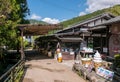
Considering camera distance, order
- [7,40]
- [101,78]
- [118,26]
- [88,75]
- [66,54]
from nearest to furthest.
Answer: [101,78] → [88,75] → [118,26] → [7,40] → [66,54]

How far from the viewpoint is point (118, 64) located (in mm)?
13320

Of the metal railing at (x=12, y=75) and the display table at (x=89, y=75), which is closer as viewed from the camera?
the metal railing at (x=12, y=75)

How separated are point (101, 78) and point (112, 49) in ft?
23.9

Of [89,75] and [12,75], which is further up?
[12,75]

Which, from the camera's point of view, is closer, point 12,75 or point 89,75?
point 12,75

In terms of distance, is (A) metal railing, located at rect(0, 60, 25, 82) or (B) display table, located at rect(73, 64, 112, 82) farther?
(B) display table, located at rect(73, 64, 112, 82)

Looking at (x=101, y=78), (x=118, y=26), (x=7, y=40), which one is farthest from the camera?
(x=7, y=40)

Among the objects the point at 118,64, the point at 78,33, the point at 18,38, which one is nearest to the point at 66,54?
the point at 78,33

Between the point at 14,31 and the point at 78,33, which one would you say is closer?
the point at 14,31

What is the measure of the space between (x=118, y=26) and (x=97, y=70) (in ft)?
16.7

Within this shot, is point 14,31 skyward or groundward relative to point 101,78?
skyward

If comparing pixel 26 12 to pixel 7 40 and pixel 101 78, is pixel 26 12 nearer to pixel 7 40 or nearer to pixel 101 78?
pixel 7 40

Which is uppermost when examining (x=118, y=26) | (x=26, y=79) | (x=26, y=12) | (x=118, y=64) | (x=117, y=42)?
(x=26, y=12)

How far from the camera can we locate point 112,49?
1855 centimetres
